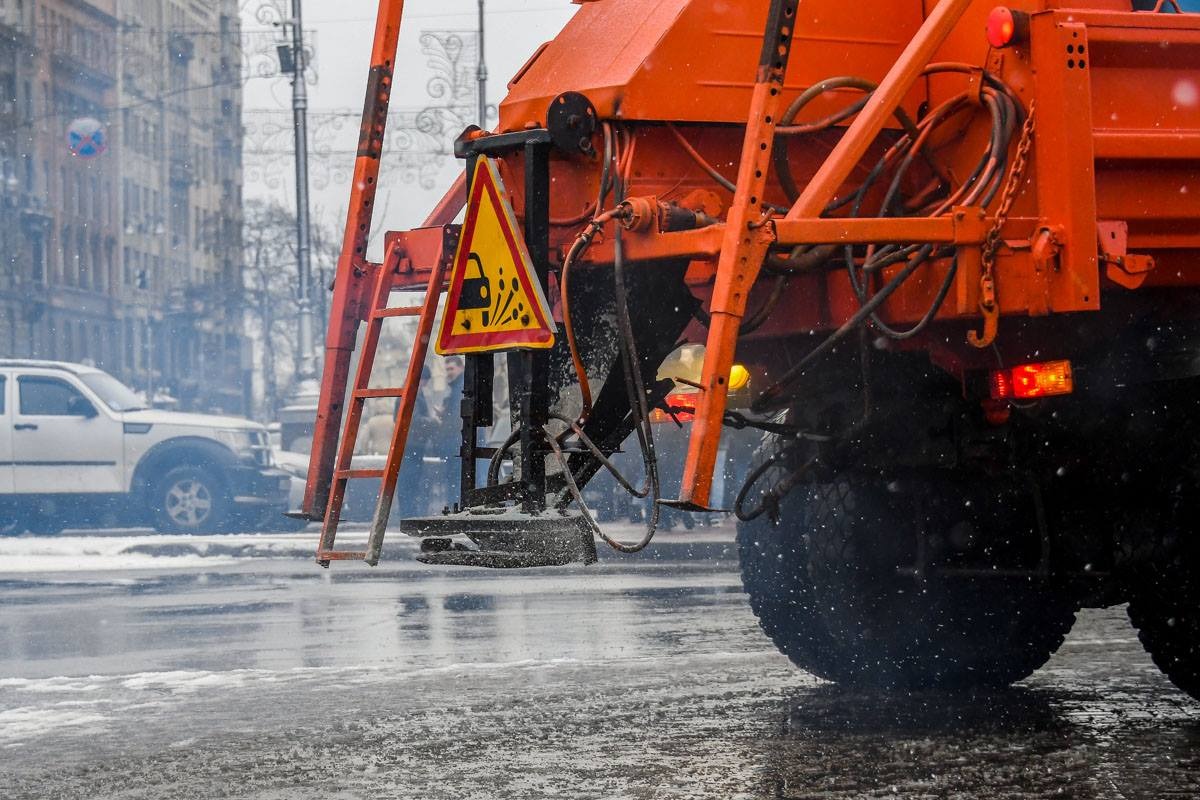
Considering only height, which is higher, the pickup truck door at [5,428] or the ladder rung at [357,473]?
the pickup truck door at [5,428]

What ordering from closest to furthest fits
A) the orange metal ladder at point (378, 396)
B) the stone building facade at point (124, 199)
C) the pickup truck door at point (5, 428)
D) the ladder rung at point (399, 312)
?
the orange metal ladder at point (378, 396) < the ladder rung at point (399, 312) < the pickup truck door at point (5, 428) < the stone building facade at point (124, 199)

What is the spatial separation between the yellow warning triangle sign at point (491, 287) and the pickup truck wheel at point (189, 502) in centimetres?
1408

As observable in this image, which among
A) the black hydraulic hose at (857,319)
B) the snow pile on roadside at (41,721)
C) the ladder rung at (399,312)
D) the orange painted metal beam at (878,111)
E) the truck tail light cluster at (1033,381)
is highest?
the orange painted metal beam at (878,111)

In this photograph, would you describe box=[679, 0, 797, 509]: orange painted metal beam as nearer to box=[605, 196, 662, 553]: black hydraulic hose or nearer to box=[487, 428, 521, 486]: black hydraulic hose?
box=[605, 196, 662, 553]: black hydraulic hose

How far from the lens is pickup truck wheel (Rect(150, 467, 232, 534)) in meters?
19.9

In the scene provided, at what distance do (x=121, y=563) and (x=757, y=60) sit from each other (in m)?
10.8

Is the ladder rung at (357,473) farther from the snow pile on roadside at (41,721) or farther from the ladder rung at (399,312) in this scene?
the snow pile on roadside at (41,721)

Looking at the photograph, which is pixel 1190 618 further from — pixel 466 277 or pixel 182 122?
pixel 182 122

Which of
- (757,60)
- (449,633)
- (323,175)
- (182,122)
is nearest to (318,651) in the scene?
(449,633)

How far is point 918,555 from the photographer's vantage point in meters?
6.95

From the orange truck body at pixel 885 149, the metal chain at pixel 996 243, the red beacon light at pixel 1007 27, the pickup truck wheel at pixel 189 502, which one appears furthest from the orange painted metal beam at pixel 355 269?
the pickup truck wheel at pixel 189 502

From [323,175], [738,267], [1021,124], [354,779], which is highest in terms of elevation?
[323,175]

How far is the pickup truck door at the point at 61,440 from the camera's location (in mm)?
19344

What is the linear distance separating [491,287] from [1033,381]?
164 centimetres
